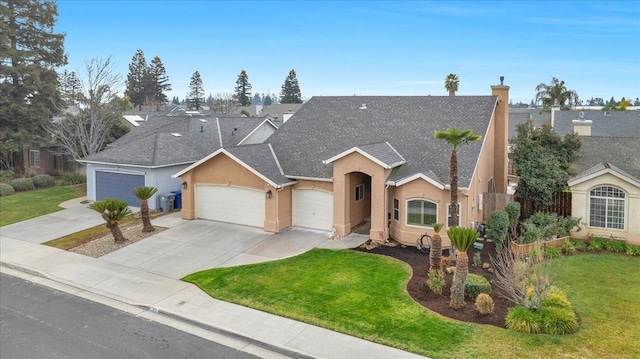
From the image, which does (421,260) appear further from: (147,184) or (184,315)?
(147,184)

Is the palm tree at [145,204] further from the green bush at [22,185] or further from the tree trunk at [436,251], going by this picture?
the green bush at [22,185]

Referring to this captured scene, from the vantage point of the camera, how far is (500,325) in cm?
1068

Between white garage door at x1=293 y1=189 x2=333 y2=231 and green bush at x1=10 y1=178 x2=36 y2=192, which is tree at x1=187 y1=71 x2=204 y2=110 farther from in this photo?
white garage door at x1=293 y1=189 x2=333 y2=231

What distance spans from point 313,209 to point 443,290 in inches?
320

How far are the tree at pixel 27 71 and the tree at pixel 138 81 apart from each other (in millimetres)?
53796

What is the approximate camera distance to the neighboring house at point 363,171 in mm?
17656

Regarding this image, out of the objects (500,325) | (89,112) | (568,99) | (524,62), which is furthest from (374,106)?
(568,99)

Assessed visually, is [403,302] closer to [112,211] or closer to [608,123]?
[112,211]

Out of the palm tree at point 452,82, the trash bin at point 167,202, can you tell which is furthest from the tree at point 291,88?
the trash bin at point 167,202

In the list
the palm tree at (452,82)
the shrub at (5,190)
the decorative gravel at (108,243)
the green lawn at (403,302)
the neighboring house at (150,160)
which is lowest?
the green lawn at (403,302)

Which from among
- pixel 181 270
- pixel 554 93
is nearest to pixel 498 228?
pixel 181 270

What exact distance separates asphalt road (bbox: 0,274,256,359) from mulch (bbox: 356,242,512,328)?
5.23 metres

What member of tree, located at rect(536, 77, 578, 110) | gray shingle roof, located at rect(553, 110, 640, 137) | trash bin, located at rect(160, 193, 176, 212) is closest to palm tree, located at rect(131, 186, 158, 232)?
trash bin, located at rect(160, 193, 176, 212)

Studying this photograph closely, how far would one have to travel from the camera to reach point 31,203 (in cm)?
2614
